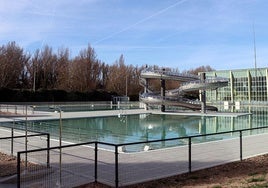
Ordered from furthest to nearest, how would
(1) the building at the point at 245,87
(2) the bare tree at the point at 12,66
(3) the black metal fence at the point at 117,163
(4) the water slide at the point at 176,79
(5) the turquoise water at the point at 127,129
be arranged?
(1) the building at the point at 245,87
(2) the bare tree at the point at 12,66
(4) the water slide at the point at 176,79
(5) the turquoise water at the point at 127,129
(3) the black metal fence at the point at 117,163

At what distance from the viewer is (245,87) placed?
7906 cm

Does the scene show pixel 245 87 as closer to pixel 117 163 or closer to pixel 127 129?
pixel 127 129

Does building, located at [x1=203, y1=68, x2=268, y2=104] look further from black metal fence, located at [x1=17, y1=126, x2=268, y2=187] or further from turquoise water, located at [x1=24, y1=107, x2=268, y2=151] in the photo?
black metal fence, located at [x1=17, y1=126, x2=268, y2=187]

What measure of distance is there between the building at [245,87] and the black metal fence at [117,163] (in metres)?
63.9

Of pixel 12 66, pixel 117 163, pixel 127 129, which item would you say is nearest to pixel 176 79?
pixel 127 129

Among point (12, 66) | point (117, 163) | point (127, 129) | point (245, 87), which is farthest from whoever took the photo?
point (245, 87)

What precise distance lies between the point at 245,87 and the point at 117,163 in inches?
2976

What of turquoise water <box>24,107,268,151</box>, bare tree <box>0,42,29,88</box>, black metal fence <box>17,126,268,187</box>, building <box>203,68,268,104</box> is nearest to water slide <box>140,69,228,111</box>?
turquoise water <box>24,107,268,151</box>

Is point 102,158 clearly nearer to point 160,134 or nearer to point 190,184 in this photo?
point 190,184

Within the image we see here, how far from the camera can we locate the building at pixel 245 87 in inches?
2977

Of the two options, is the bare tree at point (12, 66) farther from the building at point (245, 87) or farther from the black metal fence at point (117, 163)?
the black metal fence at point (117, 163)

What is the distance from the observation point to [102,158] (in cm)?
1108

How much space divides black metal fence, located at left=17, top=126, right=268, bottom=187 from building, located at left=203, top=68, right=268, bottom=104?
63.9 m

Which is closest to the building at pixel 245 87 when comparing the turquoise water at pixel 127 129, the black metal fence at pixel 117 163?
the turquoise water at pixel 127 129
